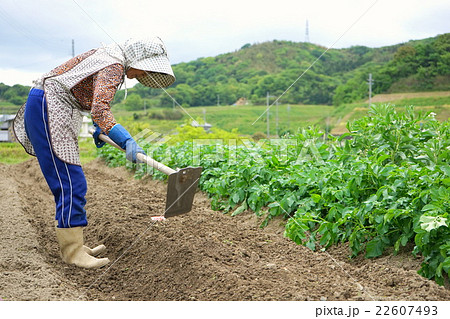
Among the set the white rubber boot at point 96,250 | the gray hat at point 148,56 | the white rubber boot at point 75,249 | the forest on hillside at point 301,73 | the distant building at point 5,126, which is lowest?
the white rubber boot at point 96,250

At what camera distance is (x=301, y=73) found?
1552cm

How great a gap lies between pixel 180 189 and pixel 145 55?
88cm

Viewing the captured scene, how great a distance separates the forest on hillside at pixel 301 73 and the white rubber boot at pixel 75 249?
6.26m

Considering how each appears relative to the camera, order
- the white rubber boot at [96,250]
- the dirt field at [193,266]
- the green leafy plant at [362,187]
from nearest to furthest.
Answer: the dirt field at [193,266] → the green leafy plant at [362,187] → the white rubber boot at [96,250]

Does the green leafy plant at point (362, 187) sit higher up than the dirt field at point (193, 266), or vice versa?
the green leafy plant at point (362, 187)

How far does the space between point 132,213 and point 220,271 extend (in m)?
1.80

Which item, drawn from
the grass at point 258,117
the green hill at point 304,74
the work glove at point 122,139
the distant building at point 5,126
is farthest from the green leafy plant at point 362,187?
the green hill at point 304,74

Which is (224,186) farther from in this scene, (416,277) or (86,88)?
(416,277)

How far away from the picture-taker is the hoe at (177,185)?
2.66 meters

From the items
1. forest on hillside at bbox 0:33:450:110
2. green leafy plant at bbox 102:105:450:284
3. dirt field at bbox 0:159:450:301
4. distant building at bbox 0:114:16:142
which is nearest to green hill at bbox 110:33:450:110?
forest on hillside at bbox 0:33:450:110

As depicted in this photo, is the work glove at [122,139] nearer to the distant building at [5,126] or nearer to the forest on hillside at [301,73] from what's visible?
the distant building at [5,126]

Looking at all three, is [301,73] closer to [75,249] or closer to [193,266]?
[75,249]

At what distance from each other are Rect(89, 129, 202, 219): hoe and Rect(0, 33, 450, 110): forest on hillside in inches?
256

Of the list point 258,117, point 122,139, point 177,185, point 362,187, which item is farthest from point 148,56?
point 258,117
